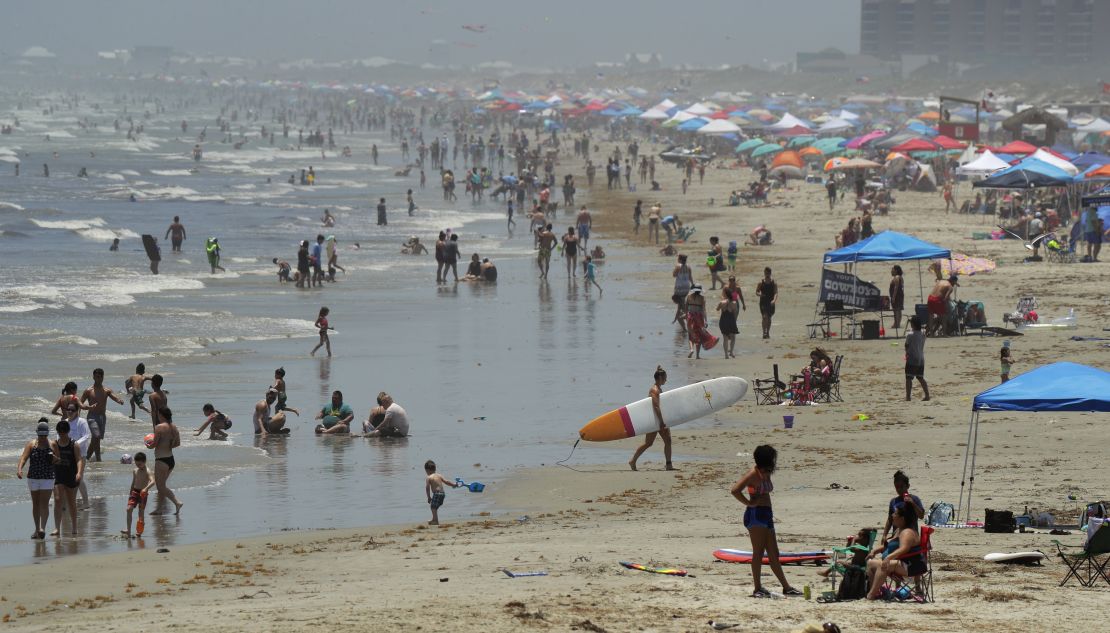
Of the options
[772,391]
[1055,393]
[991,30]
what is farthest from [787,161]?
[991,30]

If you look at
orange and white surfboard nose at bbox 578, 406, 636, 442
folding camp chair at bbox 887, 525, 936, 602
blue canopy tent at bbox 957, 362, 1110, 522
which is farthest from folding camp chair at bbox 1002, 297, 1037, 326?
folding camp chair at bbox 887, 525, 936, 602

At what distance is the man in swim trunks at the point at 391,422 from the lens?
17078 millimetres

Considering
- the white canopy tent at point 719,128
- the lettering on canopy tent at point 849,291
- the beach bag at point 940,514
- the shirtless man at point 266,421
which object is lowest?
the shirtless man at point 266,421

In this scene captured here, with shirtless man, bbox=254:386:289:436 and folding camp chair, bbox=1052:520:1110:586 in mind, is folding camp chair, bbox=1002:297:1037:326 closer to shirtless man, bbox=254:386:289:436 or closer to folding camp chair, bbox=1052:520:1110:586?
shirtless man, bbox=254:386:289:436

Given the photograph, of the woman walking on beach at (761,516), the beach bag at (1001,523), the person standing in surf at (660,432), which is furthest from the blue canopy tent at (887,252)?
the woman walking on beach at (761,516)

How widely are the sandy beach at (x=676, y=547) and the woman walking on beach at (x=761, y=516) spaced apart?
9.9 inches

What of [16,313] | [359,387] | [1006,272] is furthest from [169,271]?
[1006,272]

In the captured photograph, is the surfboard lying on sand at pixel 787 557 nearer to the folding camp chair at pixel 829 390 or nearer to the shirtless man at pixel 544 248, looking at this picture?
the folding camp chair at pixel 829 390

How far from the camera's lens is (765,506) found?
31.4 ft

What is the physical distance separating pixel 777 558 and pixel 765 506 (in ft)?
1.10

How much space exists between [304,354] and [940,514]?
13.2 metres

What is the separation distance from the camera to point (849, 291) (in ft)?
75.6

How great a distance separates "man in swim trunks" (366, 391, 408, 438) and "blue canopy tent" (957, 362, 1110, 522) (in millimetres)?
7414

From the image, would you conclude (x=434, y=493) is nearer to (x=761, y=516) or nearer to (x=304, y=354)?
(x=761, y=516)
